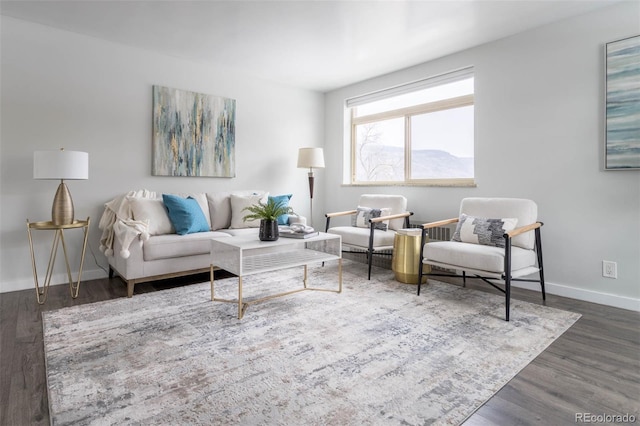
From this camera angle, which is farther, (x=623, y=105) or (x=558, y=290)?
(x=558, y=290)

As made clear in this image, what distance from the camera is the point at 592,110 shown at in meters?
2.92

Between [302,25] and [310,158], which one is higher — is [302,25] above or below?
above

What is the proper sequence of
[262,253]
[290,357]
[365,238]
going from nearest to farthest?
[290,357] < [262,253] < [365,238]

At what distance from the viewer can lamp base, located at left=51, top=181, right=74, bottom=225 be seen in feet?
9.58

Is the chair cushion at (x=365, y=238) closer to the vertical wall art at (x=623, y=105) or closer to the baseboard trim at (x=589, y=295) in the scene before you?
the baseboard trim at (x=589, y=295)

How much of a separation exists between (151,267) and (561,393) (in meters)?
2.97

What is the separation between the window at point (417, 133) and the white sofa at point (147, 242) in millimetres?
2097

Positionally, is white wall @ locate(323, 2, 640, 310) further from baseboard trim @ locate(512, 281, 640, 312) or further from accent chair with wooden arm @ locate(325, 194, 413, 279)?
accent chair with wooden arm @ locate(325, 194, 413, 279)

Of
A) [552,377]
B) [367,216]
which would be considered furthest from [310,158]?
[552,377]

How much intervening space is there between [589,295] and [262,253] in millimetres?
2855

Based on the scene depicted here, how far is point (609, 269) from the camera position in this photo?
2863mm

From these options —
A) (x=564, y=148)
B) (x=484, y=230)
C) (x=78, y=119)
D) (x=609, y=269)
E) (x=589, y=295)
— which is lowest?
(x=589, y=295)

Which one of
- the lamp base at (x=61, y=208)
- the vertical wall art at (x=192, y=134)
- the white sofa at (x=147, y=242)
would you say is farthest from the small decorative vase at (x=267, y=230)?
the vertical wall art at (x=192, y=134)

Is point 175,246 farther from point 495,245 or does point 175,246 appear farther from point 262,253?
point 495,245
